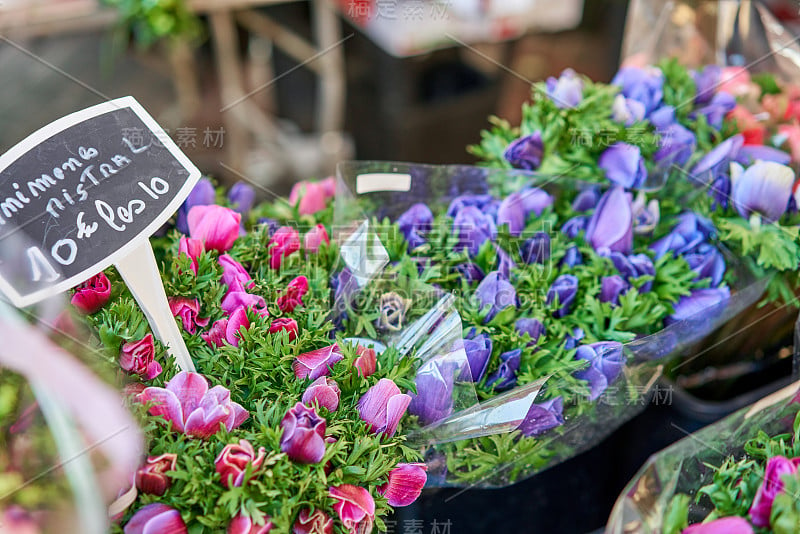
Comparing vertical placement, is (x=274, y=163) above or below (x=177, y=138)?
below

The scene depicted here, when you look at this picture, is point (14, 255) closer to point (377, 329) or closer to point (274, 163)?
point (377, 329)

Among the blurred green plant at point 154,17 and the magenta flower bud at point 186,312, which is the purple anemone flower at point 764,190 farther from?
the blurred green plant at point 154,17

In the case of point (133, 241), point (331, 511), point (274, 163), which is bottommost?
point (274, 163)

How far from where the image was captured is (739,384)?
0.96m

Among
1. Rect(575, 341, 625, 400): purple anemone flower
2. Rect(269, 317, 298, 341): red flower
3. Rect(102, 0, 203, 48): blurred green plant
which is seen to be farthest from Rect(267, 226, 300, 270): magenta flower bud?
Rect(102, 0, 203, 48): blurred green plant

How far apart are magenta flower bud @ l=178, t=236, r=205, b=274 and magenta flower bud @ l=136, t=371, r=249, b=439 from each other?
0.14 metres

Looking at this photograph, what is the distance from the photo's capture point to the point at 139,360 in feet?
1.82

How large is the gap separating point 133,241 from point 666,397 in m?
0.66

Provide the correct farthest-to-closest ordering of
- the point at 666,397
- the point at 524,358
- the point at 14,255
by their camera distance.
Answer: the point at 666,397 → the point at 524,358 → the point at 14,255

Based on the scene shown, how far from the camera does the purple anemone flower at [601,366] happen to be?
24.5 inches

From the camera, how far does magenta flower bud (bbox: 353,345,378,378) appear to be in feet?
1.89

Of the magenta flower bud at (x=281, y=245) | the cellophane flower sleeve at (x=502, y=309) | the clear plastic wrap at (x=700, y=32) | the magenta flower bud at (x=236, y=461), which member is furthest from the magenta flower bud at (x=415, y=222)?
the clear plastic wrap at (x=700, y=32)

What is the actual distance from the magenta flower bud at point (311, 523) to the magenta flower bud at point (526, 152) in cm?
48

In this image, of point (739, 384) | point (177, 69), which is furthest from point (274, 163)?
point (739, 384)
